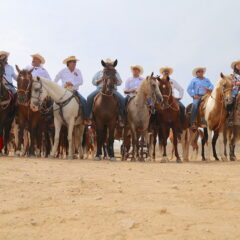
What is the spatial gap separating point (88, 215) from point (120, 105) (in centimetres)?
874

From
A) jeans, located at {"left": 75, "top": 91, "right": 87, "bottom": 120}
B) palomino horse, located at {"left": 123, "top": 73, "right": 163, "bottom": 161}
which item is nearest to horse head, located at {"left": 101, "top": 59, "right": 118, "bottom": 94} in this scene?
palomino horse, located at {"left": 123, "top": 73, "right": 163, "bottom": 161}

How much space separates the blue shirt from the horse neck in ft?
15.9

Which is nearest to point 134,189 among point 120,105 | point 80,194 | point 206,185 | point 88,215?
point 80,194

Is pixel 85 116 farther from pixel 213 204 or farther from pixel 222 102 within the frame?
pixel 213 204

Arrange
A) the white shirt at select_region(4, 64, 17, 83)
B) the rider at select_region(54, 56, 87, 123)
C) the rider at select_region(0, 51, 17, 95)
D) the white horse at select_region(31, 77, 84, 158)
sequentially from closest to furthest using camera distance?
the white horse at select_region(31, 77, 84, 158), the rider at select_region(0, 51, 17, 95), the white shirt at select_region(4, 64, 17, 83), the rider at select_region(54, 56, 87, 123)

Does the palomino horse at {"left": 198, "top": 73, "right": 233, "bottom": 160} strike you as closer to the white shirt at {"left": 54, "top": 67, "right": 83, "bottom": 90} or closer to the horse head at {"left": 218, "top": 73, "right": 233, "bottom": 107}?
the horse head at {"left": 218, "top": 73, "right": 233, "bottom": 107}

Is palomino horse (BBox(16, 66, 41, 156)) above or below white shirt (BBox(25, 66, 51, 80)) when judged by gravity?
below

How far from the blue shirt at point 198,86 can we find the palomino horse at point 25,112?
5.68 m

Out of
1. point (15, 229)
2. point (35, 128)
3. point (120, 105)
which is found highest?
point (120, 105)

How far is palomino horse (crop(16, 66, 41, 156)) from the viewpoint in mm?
11469

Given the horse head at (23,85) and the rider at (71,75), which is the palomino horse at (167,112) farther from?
the horse head at (23,85)

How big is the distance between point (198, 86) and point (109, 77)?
440 centimetres

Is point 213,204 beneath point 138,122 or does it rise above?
beneath

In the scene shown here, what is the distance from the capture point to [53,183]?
575cm
